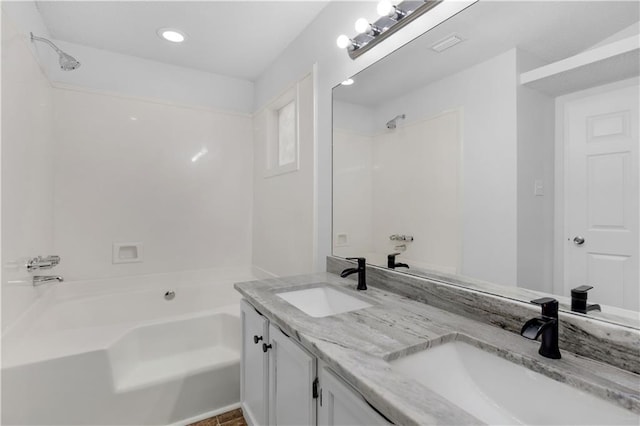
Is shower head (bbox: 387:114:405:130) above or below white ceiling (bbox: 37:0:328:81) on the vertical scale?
below

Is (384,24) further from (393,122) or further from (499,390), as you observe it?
(499,390)

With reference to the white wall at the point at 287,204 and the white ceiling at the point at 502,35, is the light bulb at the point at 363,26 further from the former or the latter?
the white wall at the point at 287,204

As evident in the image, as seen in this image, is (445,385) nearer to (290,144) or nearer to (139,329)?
(139,329)

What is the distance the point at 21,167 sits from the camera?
5.65 ft

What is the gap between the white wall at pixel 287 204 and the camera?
205 cm

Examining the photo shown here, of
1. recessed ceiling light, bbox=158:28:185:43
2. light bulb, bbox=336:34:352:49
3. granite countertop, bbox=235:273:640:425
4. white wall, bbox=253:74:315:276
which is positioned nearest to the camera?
granite countertop, bbox=235:273:640:425

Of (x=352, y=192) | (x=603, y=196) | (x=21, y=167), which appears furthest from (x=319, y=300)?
(x=21, y=167)

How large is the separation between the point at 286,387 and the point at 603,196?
45.7 inches

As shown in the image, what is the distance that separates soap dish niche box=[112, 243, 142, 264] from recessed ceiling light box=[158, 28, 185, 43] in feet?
5.47

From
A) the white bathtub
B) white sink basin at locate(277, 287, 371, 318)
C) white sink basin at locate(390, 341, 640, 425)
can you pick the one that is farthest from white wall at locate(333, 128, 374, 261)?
the white bathtub

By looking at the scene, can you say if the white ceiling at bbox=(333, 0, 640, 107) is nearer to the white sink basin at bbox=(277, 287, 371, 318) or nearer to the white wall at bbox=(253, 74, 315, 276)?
the white wall at bbox=(253, 74, 315, 276)

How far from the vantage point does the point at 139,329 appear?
1979mm

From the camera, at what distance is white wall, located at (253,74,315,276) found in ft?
6.72

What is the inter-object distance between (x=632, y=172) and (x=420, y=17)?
3.23ft
